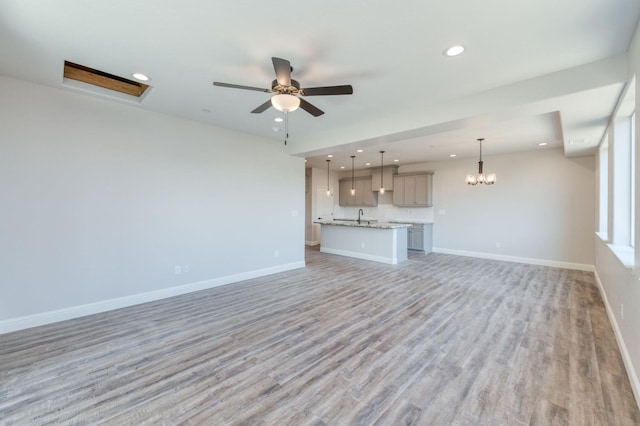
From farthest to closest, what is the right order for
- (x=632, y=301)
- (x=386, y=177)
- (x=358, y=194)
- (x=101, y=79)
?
(x=358, y=194) < (x=386, y=177) < (x=101, y=79) < (x=632, y=301)

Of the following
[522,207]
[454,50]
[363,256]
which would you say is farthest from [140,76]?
[522,207]

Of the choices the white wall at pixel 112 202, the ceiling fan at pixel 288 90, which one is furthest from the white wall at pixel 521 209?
the ceiling fan at pixel 288 90

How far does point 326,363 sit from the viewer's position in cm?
237

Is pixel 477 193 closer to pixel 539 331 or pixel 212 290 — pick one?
pixel 539 331

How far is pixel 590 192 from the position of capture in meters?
5.63

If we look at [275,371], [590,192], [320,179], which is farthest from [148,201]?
[590,192]

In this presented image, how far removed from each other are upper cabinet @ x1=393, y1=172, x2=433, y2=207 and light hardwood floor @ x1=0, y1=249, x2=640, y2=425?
4.17 m

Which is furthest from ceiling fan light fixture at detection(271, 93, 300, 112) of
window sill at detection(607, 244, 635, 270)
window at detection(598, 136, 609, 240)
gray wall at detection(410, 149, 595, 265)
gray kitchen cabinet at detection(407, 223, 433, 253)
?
gray wall at detection(410, 149, 595, 265)

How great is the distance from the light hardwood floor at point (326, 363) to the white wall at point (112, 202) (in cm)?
47

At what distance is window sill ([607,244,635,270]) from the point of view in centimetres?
233

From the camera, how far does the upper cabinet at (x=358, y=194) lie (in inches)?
363

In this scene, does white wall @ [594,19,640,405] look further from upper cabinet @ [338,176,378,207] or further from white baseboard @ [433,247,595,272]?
upper cabinet @ [338,176,378,207]

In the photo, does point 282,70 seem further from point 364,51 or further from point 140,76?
point 140,76

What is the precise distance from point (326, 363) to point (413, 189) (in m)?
6.69
